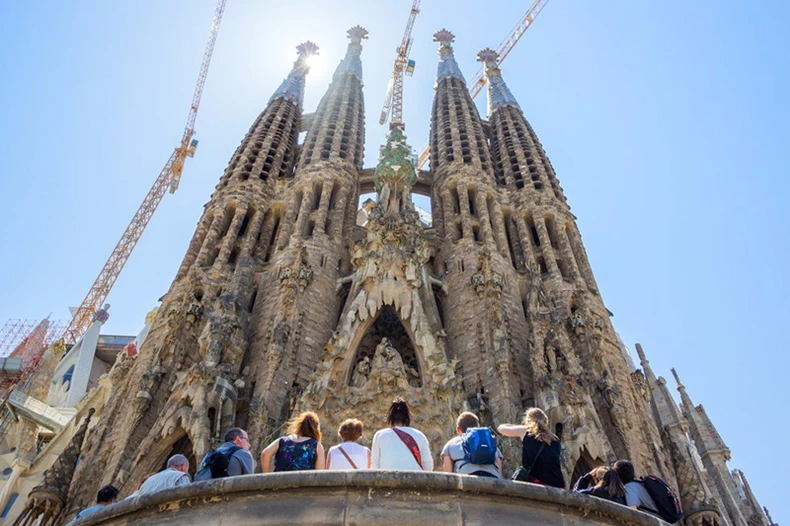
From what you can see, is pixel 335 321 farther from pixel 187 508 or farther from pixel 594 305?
pixel 187 508

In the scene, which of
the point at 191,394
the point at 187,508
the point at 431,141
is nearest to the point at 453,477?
the point at 187,508

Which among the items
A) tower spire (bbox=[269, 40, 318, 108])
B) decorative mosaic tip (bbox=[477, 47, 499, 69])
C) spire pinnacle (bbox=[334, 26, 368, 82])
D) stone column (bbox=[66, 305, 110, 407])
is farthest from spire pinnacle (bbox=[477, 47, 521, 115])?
stone column (bbox=[66, 305, 110, 407])

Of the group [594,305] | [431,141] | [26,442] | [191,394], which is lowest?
[191,394]

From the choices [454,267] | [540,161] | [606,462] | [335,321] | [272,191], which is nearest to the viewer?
[606,462]

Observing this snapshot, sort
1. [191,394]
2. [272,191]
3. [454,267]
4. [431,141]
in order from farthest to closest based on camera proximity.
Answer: [431,141], [272,191], [454,267], [191,394]

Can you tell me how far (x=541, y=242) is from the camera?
21.7m

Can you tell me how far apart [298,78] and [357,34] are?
6466mm

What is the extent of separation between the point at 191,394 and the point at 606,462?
912cm

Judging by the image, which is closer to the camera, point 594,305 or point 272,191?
point 594,305

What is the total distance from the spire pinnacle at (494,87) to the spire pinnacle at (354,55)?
702 centimetres

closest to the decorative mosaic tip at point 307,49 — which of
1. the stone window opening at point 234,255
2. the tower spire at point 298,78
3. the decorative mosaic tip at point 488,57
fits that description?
the tower spire at point 298,78

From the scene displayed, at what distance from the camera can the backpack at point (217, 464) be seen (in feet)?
18.3

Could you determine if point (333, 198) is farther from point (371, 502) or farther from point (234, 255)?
point (371, 502)

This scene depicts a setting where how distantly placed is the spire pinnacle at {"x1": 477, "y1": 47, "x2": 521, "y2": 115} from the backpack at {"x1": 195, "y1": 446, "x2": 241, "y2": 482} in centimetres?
2785
